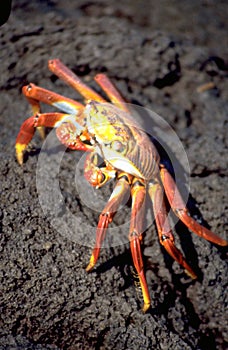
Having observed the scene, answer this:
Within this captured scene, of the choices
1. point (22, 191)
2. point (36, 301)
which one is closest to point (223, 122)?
point (22, 191)

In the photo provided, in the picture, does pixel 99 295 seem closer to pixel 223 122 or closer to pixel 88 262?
pixel 88 262

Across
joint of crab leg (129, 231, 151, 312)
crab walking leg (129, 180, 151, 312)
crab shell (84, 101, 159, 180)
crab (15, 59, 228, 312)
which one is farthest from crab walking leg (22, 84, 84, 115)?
joint of crab leg (129, 231, 151, 312)

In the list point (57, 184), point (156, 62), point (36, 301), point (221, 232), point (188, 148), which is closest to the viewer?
point (36, 301)

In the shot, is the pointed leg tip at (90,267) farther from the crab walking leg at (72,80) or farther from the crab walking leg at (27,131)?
the crab walking leg at (72,80)

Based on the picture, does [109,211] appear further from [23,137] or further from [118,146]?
[23,137]

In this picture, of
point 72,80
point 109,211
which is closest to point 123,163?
point 109,211

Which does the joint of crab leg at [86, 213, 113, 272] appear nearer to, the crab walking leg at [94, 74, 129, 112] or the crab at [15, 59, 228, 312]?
the crab at [15, 59, 228, 312]
